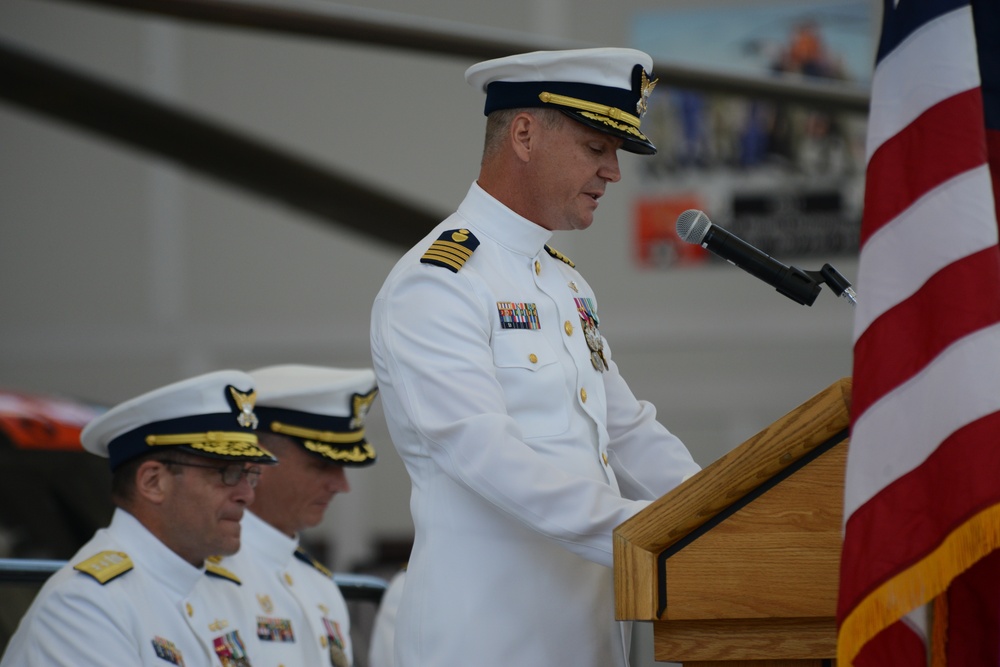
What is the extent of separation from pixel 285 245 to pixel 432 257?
345 inches

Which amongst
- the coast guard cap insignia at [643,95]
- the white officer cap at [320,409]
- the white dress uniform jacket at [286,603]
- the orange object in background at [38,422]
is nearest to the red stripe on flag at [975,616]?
the coast guard cap insignia at [643,95]

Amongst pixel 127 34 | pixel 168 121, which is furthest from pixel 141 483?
pixel 127 34

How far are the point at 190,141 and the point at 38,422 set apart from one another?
218 centimetres

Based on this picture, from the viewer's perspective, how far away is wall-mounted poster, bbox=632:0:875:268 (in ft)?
31.8

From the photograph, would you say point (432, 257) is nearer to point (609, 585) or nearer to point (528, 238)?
point (528, 238)

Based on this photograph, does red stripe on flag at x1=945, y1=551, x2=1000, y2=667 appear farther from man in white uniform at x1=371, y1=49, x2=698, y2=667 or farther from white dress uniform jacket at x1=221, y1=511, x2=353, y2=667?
white dress uniform jacket at x1=221, y1=511, x2=353, y2=667

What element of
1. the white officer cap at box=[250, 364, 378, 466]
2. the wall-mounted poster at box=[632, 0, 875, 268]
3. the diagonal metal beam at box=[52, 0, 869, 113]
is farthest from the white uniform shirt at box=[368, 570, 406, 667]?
A: the wall-mounted poster at box=[632, 0, 875, 268]

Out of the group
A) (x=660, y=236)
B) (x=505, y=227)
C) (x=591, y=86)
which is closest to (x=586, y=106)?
(x=591, y=86)

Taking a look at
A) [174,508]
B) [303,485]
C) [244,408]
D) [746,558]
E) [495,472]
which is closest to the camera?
[746,558]

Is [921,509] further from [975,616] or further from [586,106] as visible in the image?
[586,106]

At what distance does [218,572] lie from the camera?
2770mm

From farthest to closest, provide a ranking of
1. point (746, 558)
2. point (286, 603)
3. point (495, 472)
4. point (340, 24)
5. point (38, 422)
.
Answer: point (38, 422) < point (286, 603) < point (340, 24) < point (495, 472) < point (746, 558)

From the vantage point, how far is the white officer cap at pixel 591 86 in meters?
1.79

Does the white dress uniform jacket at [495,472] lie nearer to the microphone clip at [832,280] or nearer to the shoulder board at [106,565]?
the microphone clip at [832,280]
